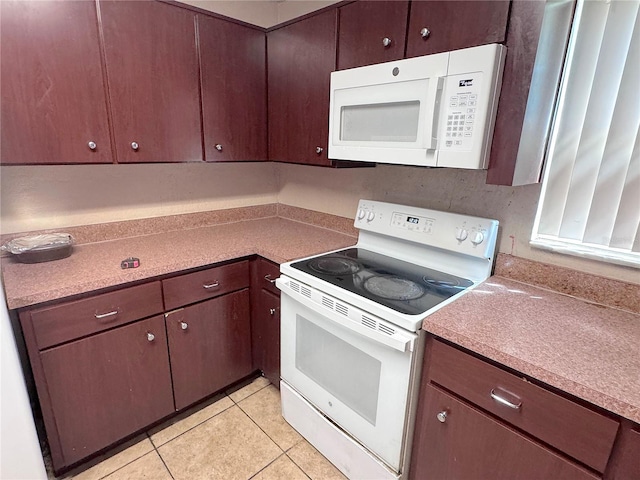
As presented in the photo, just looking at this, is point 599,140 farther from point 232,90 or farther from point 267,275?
point 232,90

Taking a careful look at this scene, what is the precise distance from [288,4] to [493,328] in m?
2.27

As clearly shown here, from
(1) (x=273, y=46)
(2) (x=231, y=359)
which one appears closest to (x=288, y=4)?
(1) (x=273, y=46)

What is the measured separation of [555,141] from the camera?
1.32 meters

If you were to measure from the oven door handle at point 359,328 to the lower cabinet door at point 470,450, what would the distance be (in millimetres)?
210

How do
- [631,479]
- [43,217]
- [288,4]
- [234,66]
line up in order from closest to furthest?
[631,479], [43,217], [234,66], [288,4]

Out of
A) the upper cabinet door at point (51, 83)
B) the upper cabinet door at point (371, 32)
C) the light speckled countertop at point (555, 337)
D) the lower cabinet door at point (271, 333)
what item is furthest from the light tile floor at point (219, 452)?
the upper cabinet door at point (371, 32)

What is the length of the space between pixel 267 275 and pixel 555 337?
126 centimetres

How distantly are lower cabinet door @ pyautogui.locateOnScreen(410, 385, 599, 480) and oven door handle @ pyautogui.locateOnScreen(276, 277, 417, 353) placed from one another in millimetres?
210

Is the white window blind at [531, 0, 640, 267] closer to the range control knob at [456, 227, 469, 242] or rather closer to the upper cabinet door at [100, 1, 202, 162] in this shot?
the range control knob at [456, 227, 469, 242]

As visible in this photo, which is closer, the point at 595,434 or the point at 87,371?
the point at 595,434

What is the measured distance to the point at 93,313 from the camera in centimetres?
140

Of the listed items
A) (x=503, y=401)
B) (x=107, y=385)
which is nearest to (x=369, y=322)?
(x=503, y=401)

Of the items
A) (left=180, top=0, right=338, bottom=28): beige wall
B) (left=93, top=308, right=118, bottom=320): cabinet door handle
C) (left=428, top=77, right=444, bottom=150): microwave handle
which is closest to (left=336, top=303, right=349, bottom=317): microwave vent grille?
(left=428, top=77, right=444, bottom=150): microwave handle

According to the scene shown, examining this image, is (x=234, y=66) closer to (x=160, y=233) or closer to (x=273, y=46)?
(x=273, y=46)
